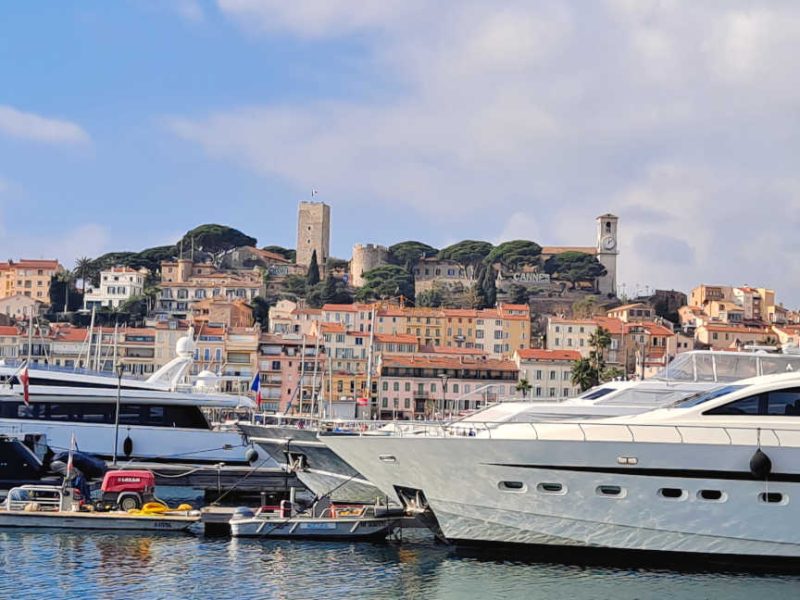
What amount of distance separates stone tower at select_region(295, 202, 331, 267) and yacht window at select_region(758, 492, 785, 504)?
118741 millimetres

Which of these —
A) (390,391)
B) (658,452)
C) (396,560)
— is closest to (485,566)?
(396,560)

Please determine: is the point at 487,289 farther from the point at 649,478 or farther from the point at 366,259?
the point at 649,478

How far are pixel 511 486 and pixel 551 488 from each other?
2.29 ft

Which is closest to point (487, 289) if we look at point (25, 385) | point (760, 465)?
point (25, 385)

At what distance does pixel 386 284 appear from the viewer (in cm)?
11912

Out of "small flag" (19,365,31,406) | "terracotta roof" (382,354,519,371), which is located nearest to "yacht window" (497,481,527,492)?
"small flag" (19,365,31,406)

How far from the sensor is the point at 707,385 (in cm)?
2161

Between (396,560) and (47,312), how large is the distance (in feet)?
305

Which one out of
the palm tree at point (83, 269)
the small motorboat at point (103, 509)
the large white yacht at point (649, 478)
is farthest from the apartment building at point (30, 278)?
the large white yacht at point (649, 478)

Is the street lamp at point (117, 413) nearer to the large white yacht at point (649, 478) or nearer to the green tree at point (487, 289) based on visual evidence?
the large white yacht at point (649, 478)

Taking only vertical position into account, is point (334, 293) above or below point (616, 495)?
above

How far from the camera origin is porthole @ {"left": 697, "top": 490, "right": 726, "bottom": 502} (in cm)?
1909

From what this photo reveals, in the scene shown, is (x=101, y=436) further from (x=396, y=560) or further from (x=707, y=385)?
(x=707, y=385)

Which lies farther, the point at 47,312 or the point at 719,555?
the point at 47,312
